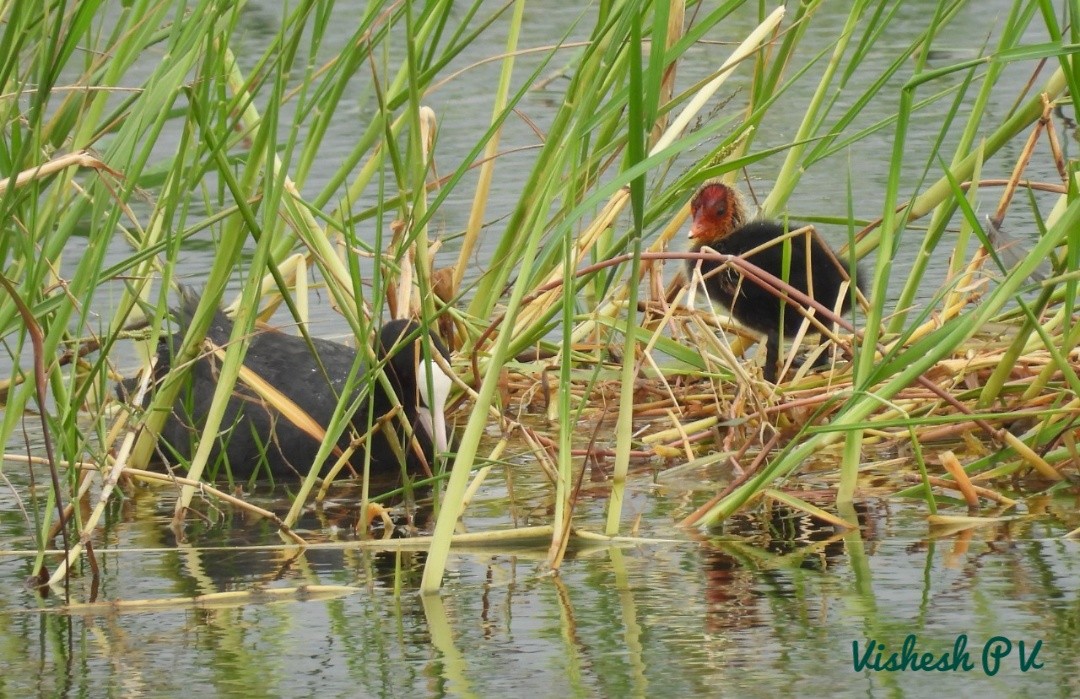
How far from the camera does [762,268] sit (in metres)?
3.95

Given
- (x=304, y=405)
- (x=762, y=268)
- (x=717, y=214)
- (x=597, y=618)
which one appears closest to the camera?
(x=597, y=618)

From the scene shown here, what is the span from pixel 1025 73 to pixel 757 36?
399 cm

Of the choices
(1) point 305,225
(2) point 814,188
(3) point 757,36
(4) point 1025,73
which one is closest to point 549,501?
(1) point 305,225

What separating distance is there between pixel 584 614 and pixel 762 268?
1.89 metres

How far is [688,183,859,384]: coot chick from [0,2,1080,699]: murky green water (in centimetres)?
104

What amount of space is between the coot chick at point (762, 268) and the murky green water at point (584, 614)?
41.1 inches

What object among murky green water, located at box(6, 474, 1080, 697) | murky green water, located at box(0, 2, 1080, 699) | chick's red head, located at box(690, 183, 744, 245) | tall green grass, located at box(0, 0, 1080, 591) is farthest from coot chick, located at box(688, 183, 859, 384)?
murky green water, located at box(6, 474, 1080, 697)

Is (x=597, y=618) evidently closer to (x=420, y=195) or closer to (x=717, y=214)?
(x=420, y=195)

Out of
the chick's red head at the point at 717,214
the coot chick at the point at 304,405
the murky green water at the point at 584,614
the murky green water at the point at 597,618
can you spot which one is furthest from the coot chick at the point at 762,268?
the murky green water at the point at 597,618

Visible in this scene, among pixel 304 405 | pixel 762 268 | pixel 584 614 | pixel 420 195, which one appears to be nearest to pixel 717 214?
pixel 762 268

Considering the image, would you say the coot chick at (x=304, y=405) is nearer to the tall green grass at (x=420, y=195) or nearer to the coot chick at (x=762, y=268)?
the tall green grass at (x=420, y=195)

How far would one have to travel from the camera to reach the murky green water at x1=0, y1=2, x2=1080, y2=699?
77.1 inches

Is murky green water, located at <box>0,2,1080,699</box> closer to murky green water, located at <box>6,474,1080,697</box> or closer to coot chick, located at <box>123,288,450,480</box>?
murky green water, located at <box>6,474,1080,697</box>

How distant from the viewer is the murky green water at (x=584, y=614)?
196 cm
